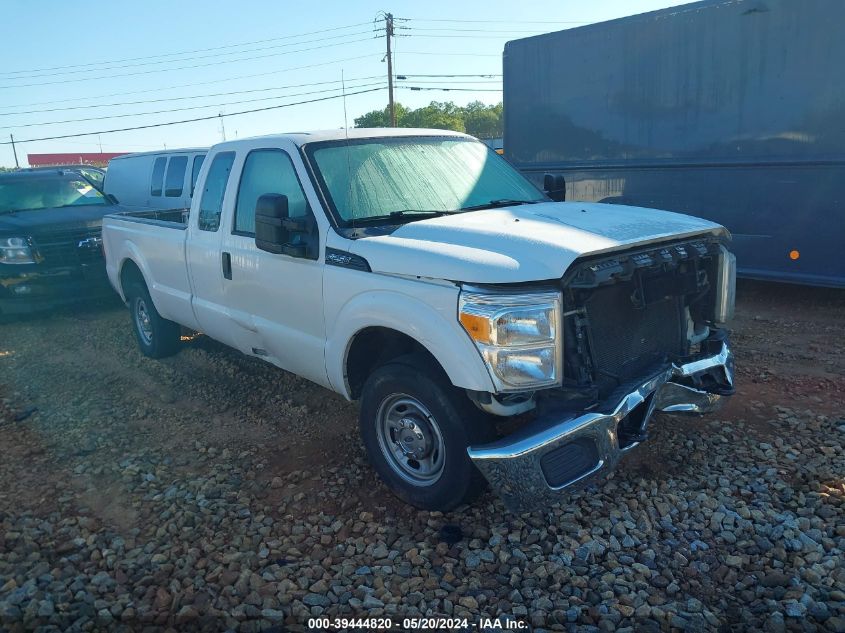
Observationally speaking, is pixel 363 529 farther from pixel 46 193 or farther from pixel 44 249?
pixel 46 193

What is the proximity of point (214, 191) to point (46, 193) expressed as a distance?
5858mm

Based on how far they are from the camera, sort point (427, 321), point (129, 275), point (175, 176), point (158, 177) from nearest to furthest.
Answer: point (427, 321), point (129, 275), point (175, 176), point (158, 177)

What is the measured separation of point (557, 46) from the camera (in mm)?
9211

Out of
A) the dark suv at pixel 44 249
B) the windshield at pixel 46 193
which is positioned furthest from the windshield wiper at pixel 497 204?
the windshield at pixel 46 193

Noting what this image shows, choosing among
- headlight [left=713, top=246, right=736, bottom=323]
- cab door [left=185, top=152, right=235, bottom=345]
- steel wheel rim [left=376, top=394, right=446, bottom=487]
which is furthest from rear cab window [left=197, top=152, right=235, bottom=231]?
headlight [left=713, top=246, right=736, bottom=323]

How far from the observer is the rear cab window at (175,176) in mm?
→ 11266

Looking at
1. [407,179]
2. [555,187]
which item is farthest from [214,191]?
[555,187]

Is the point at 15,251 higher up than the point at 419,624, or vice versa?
the point at 15,251

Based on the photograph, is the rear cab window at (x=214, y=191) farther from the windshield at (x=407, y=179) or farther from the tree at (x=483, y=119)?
the tree at (x=483, y=119)

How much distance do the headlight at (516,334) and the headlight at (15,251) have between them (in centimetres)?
723

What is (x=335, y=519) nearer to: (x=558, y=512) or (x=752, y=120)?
(x=558, y=512)

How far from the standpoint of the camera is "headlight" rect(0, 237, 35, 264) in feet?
27.2

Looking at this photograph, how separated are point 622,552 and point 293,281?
2.50 metres

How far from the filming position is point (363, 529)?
372 centimetres
